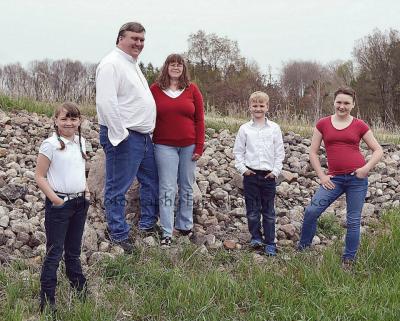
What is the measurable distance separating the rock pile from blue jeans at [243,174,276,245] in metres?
0.33

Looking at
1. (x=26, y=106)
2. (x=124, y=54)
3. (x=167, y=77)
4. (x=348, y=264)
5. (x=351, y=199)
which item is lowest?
(x=348, y=264)

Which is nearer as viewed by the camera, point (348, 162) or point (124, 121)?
point (348, 162)

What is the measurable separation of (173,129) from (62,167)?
1623mm

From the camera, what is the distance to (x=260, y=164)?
4926mm

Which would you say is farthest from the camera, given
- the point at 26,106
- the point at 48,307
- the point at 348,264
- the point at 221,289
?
the point at 26,106

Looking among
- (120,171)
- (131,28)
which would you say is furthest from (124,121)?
(131,28)

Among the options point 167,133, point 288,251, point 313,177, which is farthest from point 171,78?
point 313,177

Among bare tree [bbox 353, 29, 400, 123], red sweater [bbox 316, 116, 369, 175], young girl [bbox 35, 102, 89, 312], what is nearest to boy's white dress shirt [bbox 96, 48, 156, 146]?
young girl [bbox 35, 102, 89, 312]

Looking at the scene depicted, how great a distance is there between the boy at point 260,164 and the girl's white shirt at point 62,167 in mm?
1870

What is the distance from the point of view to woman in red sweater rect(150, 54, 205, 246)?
194 inches

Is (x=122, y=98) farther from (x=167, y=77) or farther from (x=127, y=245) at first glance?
(x=127, y=245)

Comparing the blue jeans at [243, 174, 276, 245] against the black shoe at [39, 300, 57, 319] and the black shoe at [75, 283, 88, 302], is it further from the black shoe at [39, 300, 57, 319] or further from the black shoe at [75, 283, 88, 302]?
the black shoe at [39, 300, 57, 319]

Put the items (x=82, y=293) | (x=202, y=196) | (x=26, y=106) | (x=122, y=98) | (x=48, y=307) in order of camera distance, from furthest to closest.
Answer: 1. (x=26, y=106)
2. (x=202, y=196)
3. (x=122, y=98)
4. (x=82, y=293)
5. (x=48, y=307)

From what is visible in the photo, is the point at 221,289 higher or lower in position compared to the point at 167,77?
lower
